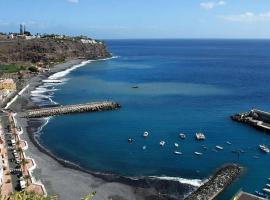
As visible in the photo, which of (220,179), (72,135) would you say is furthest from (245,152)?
(72,135)

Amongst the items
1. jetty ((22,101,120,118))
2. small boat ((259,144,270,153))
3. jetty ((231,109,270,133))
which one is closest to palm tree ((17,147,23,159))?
jetty ((22,101,120,118))

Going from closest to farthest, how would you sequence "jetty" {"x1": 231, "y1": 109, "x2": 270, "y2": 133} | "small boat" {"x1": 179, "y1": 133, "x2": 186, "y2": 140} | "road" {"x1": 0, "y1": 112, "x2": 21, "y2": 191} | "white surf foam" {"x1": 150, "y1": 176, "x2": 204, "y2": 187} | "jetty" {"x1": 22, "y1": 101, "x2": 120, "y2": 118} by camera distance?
"road" {"x1": 0, "y1": 112, "x2": 21, "y2": 191}, "white surf foam" {"x1": 150, "y1": 176, "x2": 204, "y2": 187}, "small boat" {"x1": 179, "y1": 133, "x2": 186, "y2": 140}, "jetty" {"x1": 231, "y1": 109, "x2": 270, "y2": 133}, "jetty" {"x1": 22, "y1": 101, "x2": 120, "y2": 118}

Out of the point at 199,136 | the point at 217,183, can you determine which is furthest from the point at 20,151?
the point at 199,136

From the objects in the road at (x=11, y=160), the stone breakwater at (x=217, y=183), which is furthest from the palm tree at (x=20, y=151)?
the stone breakwater at (x=217, y=183)

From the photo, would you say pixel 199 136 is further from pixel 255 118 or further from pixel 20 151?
pixel 20 151

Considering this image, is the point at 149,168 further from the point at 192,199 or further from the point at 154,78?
the point at 154,78

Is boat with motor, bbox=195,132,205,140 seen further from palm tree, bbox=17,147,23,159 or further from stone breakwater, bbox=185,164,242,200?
palm tree, bbox=17,147,23,159

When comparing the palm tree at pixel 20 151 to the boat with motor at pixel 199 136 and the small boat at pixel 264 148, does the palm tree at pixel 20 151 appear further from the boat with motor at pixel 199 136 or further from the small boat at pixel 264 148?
the small boat at pixel 264 148
